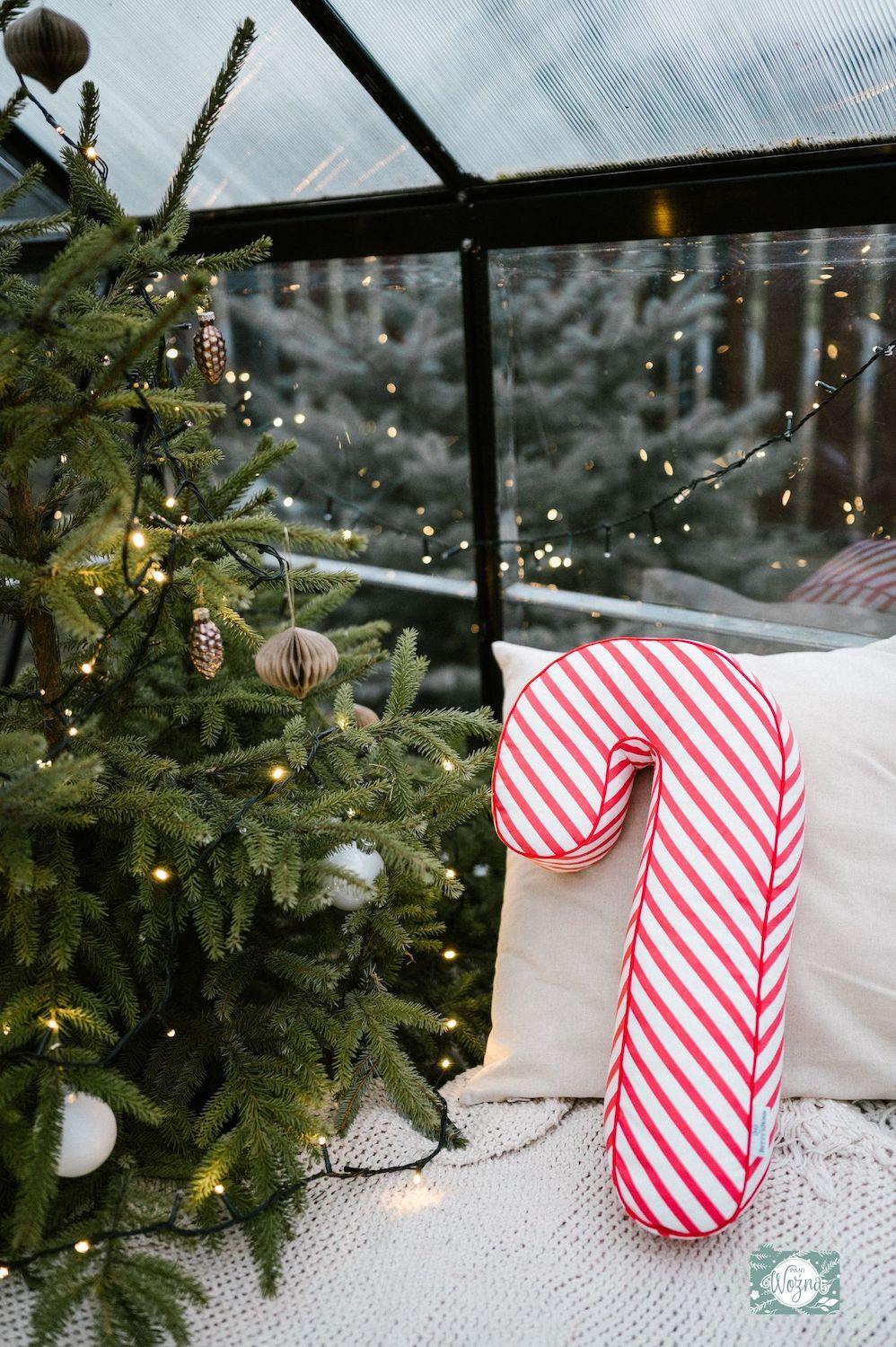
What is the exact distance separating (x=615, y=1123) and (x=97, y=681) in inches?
30.0

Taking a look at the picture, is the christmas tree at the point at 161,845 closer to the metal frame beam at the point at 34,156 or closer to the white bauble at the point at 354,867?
the white bauble at the point at 354,867

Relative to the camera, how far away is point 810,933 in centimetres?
102

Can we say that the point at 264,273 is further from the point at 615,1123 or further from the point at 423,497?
the point at 615,1123

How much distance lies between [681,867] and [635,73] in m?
1.01

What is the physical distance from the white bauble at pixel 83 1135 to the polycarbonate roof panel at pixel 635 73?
135 cm

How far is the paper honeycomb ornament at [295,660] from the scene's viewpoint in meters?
1.04

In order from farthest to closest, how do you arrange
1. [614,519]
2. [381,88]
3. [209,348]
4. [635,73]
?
[614,519]
[381,88]
[635,73]
[209,348]

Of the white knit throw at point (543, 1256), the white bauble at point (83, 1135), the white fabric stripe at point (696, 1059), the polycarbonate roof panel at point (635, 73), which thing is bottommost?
the white knit throw at point (543, 1256)

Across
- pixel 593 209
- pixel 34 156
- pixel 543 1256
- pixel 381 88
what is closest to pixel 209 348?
pixel 381 88

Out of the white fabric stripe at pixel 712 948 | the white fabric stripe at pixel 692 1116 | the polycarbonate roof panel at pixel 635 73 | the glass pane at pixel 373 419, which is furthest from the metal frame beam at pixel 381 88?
the white fabric stripe at pixel 692 1116

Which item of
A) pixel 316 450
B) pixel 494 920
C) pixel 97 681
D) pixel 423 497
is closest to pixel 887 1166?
pixel 494 920

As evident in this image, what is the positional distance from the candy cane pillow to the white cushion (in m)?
0.05

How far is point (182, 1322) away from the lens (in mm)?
837

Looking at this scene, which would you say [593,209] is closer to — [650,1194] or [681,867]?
[681,867]
